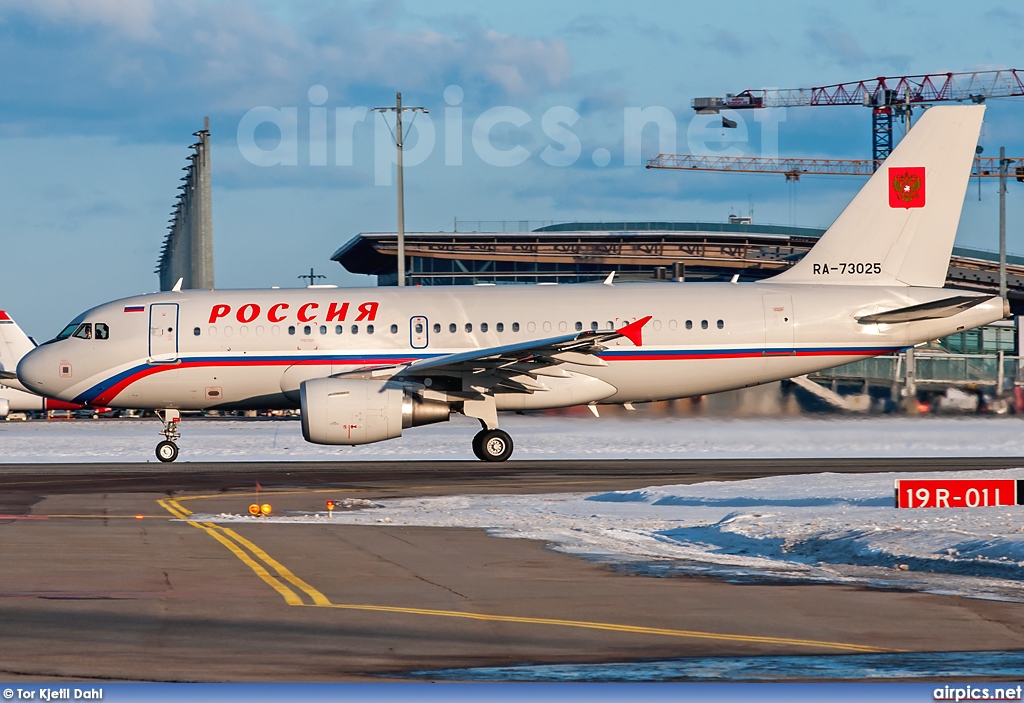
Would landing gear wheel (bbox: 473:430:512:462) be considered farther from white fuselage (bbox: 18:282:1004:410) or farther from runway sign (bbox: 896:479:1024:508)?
runway sign (bbox: 896:479:1024:508)

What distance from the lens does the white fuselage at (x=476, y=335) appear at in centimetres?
2878

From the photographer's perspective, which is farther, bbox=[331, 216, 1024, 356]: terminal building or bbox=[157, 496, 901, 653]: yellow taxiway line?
bbox=[331, 216, 1024, 356]: terminal building

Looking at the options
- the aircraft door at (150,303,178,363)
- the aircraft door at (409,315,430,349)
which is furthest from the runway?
the aircraft door at (150,303,178,363)

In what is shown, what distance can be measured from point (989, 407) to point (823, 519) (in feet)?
80.8

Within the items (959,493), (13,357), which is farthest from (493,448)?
(13,357)

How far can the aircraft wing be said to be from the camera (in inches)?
1033

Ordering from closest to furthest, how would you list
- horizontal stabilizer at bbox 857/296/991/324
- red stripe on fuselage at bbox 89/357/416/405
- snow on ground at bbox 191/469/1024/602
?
snow on ground at bbox 191/469/1024/602
horizontal stabilizer at bbox 857/296/991/324
red stripe on fuselage at bbox 89/357/416/405

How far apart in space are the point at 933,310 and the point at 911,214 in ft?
8.91

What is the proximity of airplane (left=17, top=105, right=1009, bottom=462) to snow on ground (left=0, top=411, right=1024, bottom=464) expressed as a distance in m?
1.93

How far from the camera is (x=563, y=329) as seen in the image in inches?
1146

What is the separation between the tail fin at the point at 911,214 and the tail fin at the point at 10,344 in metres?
33.4

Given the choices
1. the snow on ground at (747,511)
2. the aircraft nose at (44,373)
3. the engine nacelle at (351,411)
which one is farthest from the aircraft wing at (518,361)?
the aircraft nose at (44,373)

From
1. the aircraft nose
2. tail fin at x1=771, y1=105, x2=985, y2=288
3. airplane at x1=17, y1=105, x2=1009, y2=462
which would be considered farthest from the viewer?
the aircraft nose

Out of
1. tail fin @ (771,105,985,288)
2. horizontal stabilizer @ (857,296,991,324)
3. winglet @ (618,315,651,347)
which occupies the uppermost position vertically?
tail fin @ (771,105,985,288)
